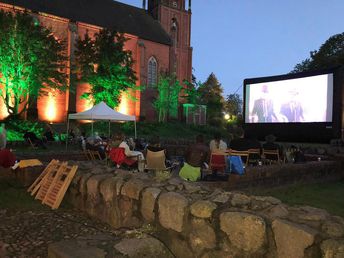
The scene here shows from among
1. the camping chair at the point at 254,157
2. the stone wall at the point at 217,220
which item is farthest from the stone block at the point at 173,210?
the camping chair at the point at 254,157

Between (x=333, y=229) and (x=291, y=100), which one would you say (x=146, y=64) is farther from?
(x=333, y=229)

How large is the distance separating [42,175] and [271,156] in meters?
6.47

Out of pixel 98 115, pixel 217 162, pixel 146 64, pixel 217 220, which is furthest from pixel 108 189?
pixel 146 64

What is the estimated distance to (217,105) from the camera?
5066cm

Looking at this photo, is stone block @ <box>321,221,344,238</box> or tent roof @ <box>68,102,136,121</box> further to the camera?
tent roof @ <box>68,102,136,121</box>

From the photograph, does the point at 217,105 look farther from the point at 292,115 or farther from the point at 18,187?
the point at 18,187

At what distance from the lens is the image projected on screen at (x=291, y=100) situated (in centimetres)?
1709

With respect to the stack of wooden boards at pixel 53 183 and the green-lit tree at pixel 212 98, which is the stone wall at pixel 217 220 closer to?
the stack of wooden boards at pixel 53 183

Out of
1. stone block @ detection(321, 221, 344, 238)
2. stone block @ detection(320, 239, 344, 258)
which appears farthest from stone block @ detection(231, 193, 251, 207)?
stone block @ detection(320, 239, 344, 258)

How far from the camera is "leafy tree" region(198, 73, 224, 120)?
50031 mm

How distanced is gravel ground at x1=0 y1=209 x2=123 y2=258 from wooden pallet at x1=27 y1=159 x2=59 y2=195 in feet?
2.76

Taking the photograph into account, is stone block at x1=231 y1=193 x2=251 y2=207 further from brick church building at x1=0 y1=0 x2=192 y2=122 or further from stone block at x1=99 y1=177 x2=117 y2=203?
brick church building at x1=0 y1=0 x2=192 y2=122

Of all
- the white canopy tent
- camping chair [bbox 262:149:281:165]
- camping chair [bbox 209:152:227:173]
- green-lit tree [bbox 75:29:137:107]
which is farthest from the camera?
green-lit tree [bbox 75:29:137:107]

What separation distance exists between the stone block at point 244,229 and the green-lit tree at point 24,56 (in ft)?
71.6
